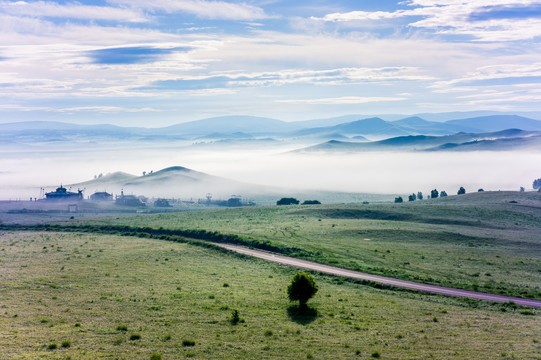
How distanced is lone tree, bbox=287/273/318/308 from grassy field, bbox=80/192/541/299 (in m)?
19.6

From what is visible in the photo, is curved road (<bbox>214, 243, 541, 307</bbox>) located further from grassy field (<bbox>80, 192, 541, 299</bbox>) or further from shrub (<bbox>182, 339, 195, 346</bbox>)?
shrub (<bbox>182, 339, 195, 346</bbox>)

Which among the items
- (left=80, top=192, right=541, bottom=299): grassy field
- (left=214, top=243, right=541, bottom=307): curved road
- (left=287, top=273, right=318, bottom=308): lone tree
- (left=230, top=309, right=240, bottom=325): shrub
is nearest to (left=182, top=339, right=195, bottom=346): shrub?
(left=230, top=309, right=240, bottom=325): shrub

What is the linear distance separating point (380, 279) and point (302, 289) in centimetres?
1782

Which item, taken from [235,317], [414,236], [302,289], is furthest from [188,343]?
[414,236]

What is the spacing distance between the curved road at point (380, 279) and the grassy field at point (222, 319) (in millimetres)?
2853

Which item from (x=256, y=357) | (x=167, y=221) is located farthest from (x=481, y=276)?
(x=167, y=221)

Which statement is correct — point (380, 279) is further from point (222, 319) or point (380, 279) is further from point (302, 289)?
point (222, 319)

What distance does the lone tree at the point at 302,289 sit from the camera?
46500 millimetres

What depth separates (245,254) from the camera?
7706 cm

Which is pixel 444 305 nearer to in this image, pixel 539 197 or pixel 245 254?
pixel 245 254

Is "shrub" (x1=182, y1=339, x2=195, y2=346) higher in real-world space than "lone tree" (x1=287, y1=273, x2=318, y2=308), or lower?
lower

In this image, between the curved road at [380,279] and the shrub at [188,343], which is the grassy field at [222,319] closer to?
the shrub at [188,343]

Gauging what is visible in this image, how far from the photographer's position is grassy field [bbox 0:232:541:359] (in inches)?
1358

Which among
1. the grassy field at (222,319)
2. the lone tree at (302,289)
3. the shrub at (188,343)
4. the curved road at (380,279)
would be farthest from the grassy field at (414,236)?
the shrub at (188,343)
